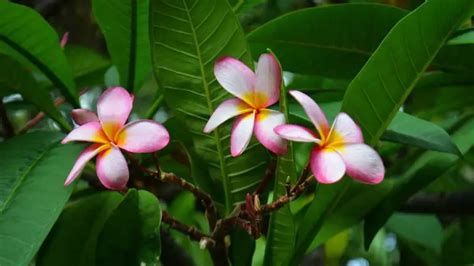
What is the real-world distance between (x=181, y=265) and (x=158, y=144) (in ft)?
1.18

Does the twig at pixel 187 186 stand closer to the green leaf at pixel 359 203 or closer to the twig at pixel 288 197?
the twig at pixel 288 197

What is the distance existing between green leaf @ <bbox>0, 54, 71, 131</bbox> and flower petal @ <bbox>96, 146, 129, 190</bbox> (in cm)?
25

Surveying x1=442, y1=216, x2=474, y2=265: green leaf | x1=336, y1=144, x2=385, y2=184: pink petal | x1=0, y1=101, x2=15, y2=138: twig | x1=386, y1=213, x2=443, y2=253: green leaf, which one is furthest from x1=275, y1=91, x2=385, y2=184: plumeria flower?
x1=442, y1=216, x2=474, y2=265: green leaf

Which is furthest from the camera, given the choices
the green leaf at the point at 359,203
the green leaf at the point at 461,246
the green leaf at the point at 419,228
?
the green leaf at the point at 461,246

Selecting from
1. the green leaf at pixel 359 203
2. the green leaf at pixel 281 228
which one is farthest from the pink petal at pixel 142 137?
the green leaf at pixel 359 203

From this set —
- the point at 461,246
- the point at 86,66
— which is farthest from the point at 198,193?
the point at 461,246

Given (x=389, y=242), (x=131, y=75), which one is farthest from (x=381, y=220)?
(x=389, y=242)

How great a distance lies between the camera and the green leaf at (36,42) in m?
0.73

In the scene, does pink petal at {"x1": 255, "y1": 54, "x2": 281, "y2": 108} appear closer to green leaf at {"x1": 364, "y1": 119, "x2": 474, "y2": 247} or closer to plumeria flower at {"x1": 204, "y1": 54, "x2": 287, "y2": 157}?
plumeria flower at {"x1": 204, "y1": 54, "x2": 287, "y2": 157}

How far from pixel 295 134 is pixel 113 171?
128 millimetres

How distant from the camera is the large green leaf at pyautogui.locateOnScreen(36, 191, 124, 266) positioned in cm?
71

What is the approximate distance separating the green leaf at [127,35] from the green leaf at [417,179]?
0.30m

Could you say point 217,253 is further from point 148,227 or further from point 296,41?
point 296,41

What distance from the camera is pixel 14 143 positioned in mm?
755
